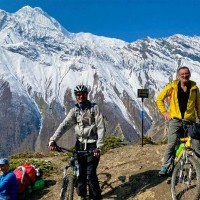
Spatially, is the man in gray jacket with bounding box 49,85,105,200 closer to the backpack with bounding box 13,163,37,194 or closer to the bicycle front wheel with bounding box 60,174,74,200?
the bicycle front wheel with bounding box 60,174,74,200

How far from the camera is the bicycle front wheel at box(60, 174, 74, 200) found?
1184 cm

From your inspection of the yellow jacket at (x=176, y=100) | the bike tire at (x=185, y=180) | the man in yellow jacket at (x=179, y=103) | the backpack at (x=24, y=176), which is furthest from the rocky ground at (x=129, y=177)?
the yellow jacket at (x=176, y=100)

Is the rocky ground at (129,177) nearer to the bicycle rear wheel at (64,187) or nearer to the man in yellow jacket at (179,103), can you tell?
the man in yellow jacket at (179,103)

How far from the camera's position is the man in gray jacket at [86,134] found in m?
12.5

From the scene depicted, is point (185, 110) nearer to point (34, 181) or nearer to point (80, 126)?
point (80, 126)

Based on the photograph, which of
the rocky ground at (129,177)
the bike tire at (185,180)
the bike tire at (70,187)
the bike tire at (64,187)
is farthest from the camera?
the rocky ground at (129,177)

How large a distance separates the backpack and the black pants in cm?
296

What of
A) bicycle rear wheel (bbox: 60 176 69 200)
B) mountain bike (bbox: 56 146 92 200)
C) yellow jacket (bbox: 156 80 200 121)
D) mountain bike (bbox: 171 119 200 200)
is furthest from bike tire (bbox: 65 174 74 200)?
yellow jacket (bbox: 156 80 200 121)

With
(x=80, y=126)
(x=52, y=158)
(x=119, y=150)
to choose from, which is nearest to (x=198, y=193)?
(x=80, y=126)

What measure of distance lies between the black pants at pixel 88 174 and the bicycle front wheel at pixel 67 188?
2.37ft

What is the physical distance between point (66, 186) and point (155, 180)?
11.3 feet

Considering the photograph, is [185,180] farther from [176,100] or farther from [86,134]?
[86,134]

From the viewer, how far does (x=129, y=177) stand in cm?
1521

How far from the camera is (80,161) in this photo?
12625 millimetres
